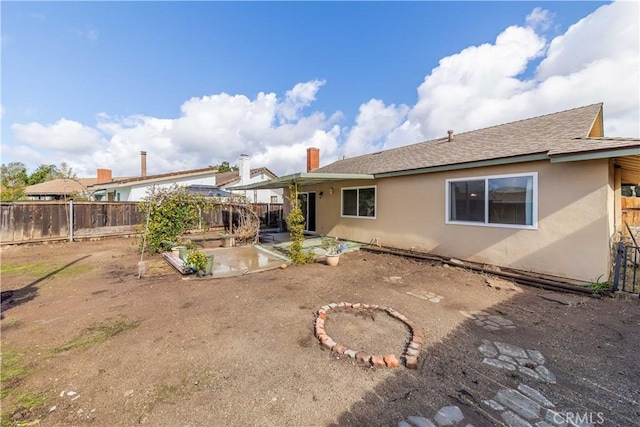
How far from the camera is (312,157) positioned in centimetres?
1581

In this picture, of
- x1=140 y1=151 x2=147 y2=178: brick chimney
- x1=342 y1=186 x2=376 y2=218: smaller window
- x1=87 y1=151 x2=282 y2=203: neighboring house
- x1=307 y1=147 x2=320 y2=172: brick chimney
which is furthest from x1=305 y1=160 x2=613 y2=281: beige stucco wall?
x1=140 y1=151 x2=147 y2=178: brick chimney

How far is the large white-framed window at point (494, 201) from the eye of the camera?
241 inches

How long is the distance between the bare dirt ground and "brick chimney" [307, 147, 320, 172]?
10798 millimetres

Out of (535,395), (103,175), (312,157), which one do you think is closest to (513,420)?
(535,395)

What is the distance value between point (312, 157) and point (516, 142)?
1069 cm

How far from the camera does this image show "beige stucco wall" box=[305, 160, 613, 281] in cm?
527

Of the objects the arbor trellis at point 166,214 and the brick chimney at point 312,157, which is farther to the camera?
the brick chimney at point 312,157

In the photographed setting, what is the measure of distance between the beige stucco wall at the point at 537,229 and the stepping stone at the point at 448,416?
5.34m

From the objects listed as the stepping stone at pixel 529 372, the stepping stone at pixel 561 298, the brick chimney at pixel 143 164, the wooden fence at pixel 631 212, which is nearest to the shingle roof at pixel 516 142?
the stepping stone at pixel 561 298

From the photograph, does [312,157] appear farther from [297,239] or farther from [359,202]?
[297,239]

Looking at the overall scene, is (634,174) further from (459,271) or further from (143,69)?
(143,69)

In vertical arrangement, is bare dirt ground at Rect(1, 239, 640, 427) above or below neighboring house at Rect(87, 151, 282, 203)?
below

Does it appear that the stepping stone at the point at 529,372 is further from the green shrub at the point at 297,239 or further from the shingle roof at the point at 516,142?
Answer: the green shrub at the point at 297,239

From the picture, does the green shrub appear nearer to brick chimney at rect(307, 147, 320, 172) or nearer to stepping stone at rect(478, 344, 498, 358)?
stepping stone at rect(478, 344, 498, 358)
